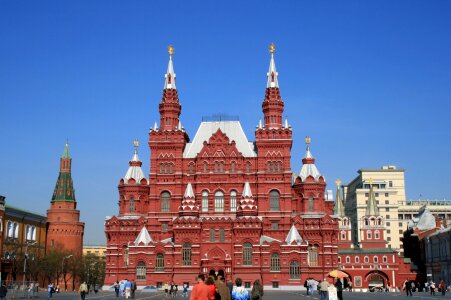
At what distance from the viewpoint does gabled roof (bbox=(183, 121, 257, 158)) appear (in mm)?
93562

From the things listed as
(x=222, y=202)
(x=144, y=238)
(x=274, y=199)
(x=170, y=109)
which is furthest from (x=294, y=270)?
(x=170, y=109)

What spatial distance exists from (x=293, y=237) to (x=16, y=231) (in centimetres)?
4360

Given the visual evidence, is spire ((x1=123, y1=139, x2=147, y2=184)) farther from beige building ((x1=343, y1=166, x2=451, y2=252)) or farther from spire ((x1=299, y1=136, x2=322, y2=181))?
beige building ((x1=343, y1=166, x2=451, y2=252))

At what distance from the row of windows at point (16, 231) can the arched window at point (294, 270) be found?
42777mm

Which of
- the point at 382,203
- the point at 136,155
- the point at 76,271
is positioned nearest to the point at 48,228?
the point at 76,271

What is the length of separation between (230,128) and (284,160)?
1099cm

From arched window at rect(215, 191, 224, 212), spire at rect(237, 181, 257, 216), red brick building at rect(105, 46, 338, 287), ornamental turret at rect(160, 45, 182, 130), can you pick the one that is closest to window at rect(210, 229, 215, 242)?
red brick building at rect(105, 46, 338, 287)

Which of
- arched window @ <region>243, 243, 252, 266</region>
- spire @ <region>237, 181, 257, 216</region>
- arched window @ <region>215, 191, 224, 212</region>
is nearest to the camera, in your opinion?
arched window @ <region>243, 243, 252, 266</region>

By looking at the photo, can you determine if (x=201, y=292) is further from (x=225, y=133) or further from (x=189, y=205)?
(x=225, y=133)

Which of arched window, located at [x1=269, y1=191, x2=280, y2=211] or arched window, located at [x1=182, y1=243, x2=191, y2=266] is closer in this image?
arched window, located at [x1=182, y1=243, x2=191, y2=266]

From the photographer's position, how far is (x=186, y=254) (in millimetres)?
85375

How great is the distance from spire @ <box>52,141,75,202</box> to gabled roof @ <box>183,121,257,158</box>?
33.4 meters

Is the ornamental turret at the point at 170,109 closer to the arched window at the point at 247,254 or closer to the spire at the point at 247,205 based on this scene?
the spire at the point at 247,205

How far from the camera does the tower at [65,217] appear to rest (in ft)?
366
